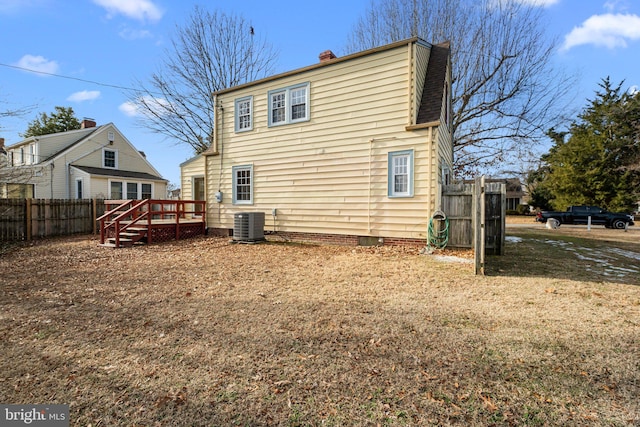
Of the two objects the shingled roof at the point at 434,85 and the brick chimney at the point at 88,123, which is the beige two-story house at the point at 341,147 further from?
the brick chimney at the point at 88,123

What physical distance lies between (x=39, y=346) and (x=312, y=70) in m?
9.75

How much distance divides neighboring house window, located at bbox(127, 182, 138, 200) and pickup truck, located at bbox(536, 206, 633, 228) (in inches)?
1053

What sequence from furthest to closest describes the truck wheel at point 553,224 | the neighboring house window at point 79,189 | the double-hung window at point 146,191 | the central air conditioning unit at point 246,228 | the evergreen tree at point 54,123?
the evergreen tree at point 54,123
the double-hung window at point 146,191
the neighboring house window at point 79,189
the truck wheel at point 553,224
the central air conditioning unit at point 246,228

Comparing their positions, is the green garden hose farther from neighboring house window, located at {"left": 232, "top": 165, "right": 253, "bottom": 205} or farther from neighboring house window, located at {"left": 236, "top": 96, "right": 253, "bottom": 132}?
neighboring house window, located at {"left": 236, "top": 96, "right": 253, "bottom": 132}

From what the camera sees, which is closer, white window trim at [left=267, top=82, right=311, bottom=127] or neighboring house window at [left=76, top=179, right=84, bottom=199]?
white window trim at [left=267, top=82, right=311, bottom=127]

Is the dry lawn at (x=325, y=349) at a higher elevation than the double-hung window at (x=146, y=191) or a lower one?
lower

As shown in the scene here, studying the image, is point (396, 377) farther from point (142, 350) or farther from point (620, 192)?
point (620, 192)

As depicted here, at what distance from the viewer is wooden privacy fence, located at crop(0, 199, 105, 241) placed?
1129cm

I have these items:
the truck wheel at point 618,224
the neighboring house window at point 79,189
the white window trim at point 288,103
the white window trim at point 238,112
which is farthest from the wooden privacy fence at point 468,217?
the neighboring house window at point 79,189

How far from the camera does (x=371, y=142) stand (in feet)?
30.6

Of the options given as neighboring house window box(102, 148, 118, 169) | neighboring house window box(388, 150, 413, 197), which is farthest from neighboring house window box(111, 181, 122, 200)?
neighboring house window box(388, 150, 413, 197)

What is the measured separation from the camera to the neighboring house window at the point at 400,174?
343 inches

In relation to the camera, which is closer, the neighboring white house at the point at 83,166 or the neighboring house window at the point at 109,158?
the neighboring white house at the point at 83,166

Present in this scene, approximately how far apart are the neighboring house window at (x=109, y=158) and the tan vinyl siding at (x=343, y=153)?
15.2 metres
